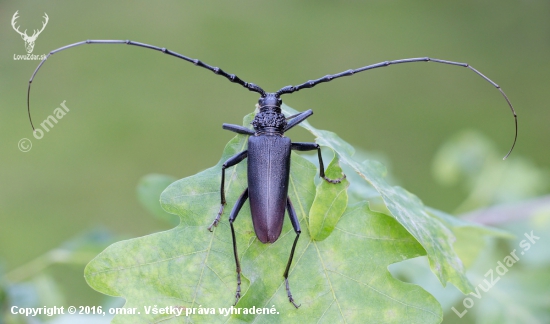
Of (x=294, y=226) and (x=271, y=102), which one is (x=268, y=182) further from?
(x=271, y=102)

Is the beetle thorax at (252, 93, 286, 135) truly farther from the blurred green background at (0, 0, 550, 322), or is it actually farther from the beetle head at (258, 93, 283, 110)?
the blurred green background at (0, 0, 550, 322)

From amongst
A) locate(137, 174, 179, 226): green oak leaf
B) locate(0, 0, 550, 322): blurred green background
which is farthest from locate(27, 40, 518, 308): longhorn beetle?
locate(0, 0, 550, 322): blurred green background

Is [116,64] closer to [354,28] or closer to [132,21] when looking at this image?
[132,21]

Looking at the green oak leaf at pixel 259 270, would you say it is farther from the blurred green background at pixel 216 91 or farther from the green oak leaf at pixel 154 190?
the blurred green background at pixel 216 91

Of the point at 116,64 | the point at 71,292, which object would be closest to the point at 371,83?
the point at 116,64

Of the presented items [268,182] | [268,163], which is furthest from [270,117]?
[268,182]

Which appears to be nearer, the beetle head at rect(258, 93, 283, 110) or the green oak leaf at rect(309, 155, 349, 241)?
the green oak leaf at rect(309, 155, 349, 241)

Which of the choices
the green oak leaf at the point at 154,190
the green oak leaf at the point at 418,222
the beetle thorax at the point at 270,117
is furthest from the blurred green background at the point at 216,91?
the green oak leaf at the point at 418,222
